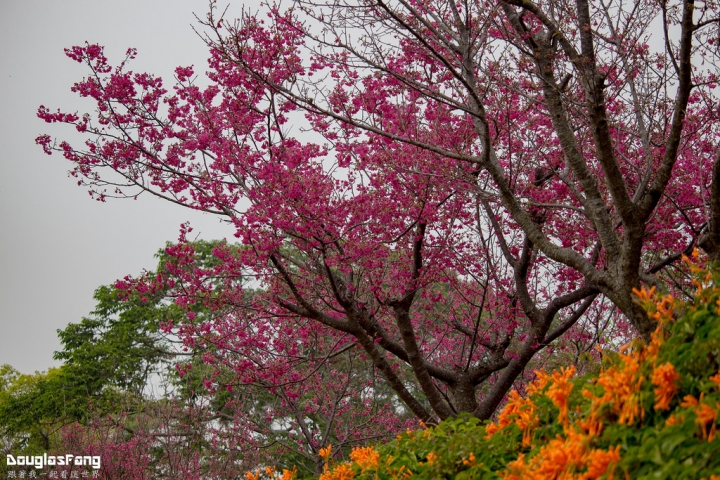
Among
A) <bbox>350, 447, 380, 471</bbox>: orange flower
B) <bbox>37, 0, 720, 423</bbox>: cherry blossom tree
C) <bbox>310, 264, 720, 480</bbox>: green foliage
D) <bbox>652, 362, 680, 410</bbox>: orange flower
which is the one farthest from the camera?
<bbox>37, 0, 720, 423</bbox>: cherry blossom tree

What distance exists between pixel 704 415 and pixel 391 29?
4.13 meters

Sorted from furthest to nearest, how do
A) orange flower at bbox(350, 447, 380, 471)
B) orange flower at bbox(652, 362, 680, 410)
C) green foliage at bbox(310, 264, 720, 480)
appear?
orange flower at bbox(350, 447, 380, 471), orange flower at bbox(652, 362, 680, 410), green foliage at bbox(310, 264, 720, 480)

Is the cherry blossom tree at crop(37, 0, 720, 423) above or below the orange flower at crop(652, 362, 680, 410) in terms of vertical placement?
above

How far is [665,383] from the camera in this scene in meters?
1.72

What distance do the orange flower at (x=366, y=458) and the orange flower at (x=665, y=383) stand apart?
1.41m

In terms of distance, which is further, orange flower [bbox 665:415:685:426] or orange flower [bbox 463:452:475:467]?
orange flower [bbox 463:452:475:467]

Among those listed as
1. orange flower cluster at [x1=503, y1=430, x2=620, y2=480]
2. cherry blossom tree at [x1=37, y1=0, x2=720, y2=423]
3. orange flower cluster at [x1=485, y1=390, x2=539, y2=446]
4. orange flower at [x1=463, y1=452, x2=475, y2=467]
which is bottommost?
orange flower cluster at [x1=503, y1=430, x2=620, y2=480]

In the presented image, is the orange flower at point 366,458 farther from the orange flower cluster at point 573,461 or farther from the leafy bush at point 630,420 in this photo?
the orange flower cluster at point 573,461

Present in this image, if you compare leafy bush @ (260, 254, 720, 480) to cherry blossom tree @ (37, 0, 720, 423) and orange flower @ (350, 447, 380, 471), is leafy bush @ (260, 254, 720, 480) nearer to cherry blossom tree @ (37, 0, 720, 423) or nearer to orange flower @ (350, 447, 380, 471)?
orange flower @ (350, 447, 380, 471)

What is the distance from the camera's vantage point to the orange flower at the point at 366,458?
2.78 m

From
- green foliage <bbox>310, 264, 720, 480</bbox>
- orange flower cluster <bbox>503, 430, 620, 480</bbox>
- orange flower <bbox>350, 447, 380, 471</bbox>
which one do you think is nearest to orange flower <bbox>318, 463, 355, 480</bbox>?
orange flower <bbox>350, 447, 380, 471</bbox>

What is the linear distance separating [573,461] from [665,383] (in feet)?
1.11

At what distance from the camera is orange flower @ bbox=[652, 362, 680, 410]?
1717 mm

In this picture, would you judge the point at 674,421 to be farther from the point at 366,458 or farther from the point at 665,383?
the point at 366,458
